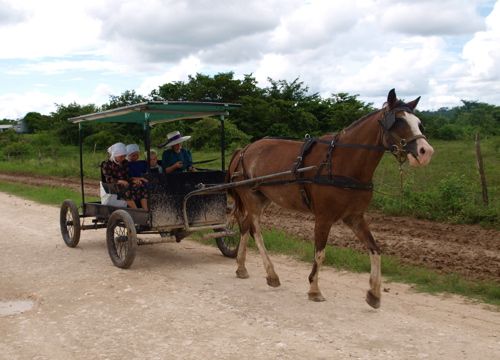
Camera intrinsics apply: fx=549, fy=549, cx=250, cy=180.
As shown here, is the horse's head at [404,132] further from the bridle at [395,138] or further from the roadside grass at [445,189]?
the roadside grass at [445,189]

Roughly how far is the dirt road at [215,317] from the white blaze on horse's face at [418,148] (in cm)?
166

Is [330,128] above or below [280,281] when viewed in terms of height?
above

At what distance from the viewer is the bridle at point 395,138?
5652 mm

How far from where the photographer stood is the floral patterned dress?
8977mm

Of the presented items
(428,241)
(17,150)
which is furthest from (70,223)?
(17,150)

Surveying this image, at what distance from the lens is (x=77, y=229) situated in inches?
389

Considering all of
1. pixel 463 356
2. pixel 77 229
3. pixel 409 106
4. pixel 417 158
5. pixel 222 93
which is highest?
pixel 222 93

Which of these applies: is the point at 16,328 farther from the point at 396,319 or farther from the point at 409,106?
the point at 409,106

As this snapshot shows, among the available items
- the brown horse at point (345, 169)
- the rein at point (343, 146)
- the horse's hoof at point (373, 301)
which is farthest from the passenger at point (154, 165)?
Result: the horse's hoof at point (373, 301)

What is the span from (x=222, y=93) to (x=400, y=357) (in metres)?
34.5

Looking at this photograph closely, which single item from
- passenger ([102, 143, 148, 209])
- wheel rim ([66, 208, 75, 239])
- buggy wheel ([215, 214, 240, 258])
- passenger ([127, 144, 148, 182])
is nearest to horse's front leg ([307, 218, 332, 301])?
buggy wheel ([215, 214, 240, 258])

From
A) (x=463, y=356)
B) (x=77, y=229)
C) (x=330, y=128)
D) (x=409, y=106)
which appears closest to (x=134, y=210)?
(x=77, y=229)

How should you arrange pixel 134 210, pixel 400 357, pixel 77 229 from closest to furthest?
pixel 400 357 < pixel 134 210 < pixel 77 229

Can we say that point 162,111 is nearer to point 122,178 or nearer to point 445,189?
point 122,178
